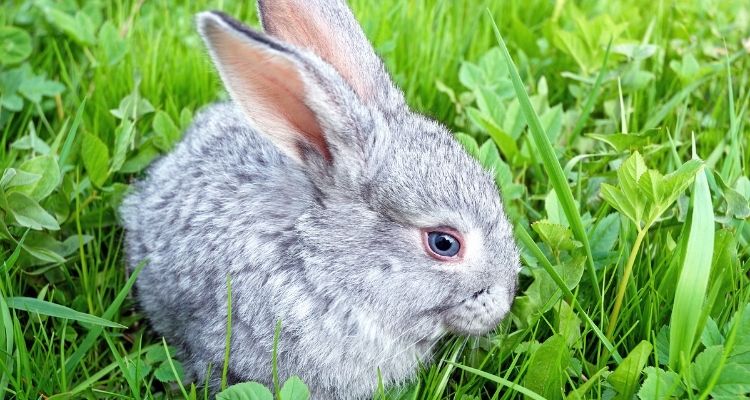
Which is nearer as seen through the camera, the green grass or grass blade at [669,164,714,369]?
grass blade at [669,164,714,369]

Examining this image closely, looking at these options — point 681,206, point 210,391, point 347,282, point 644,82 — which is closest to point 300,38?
point 347,282

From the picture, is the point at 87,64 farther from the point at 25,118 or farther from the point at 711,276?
the point at 711,276

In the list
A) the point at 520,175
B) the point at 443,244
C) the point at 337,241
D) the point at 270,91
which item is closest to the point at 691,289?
the point at 443,244

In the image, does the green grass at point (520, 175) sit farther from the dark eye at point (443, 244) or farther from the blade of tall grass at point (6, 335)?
the dark eye at point (443, 244)

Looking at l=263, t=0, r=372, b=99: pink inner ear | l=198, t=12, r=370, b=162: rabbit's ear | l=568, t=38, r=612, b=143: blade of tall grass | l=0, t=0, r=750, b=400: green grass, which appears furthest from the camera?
l=568, t=38, r=612, b=143: blade of tall grass

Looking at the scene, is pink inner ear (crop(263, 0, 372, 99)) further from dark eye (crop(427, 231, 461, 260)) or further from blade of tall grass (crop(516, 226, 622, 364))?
blade of tall grass (crop(516, 226, 622, 364))

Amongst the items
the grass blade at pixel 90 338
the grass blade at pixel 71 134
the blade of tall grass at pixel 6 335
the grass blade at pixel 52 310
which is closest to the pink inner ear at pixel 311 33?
the grass blade at pixel 71 134

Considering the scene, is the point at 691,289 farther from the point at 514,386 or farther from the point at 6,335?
the point at 6,335

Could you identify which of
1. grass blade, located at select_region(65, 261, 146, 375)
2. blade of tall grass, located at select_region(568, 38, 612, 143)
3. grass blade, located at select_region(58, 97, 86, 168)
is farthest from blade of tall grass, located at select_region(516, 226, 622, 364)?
grass blade, located at select_region(58, 97, 86, 168)

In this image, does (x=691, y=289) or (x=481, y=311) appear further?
(x=481, y=311)
